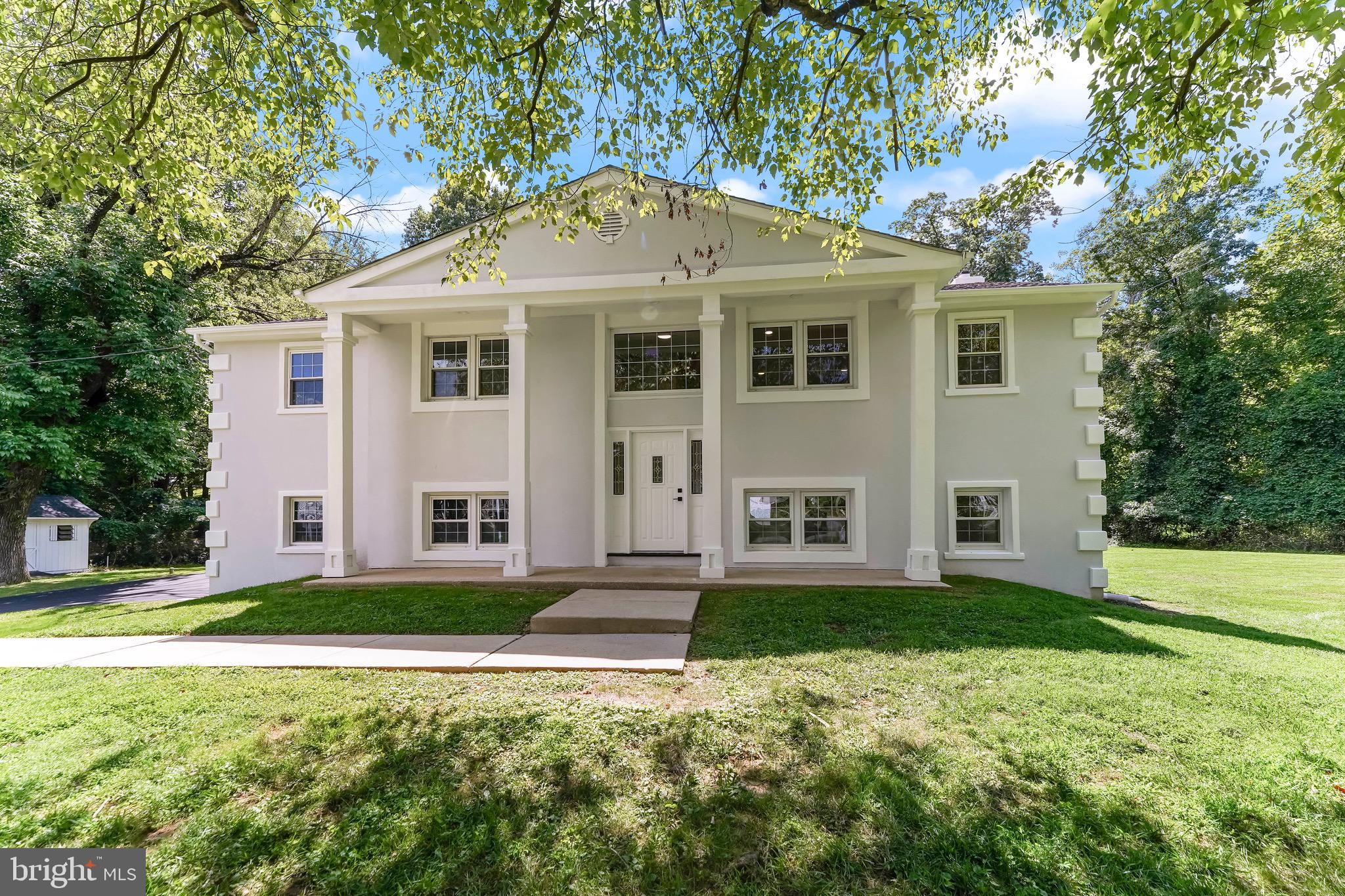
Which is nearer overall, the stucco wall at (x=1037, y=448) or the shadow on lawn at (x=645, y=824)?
the shadow on lawn at (x=645, y=824)

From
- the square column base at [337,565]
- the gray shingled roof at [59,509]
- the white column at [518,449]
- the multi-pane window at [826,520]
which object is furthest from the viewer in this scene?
the gray shingled roof at [59,509]

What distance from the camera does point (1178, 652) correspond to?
4973 millimetres

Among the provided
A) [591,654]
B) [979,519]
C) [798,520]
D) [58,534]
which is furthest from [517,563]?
[58,534]

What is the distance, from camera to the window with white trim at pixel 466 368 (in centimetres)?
947

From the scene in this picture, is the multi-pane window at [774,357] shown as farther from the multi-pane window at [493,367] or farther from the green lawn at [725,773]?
the green lawn at [725,773]

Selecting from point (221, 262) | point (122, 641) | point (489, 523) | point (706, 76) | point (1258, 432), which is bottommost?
point (122, 641)

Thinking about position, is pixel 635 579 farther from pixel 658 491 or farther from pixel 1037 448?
pixel 1037 448

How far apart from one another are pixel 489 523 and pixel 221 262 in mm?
13866

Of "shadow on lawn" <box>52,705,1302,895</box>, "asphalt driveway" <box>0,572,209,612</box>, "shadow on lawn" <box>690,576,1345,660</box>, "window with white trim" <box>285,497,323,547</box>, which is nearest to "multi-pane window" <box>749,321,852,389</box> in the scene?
"shadow on lawn" <box>690,576,1345,660</box>

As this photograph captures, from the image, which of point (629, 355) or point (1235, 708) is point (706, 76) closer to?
point (629, 355)

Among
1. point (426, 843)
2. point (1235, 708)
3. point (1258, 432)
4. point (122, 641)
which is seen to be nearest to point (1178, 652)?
point (1235, 708)

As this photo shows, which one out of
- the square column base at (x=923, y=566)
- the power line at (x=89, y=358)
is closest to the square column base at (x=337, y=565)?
the square column base at (x=923, y=566)

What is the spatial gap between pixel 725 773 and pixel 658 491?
20.5 feet

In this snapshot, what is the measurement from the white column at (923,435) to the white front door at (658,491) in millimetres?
3446
